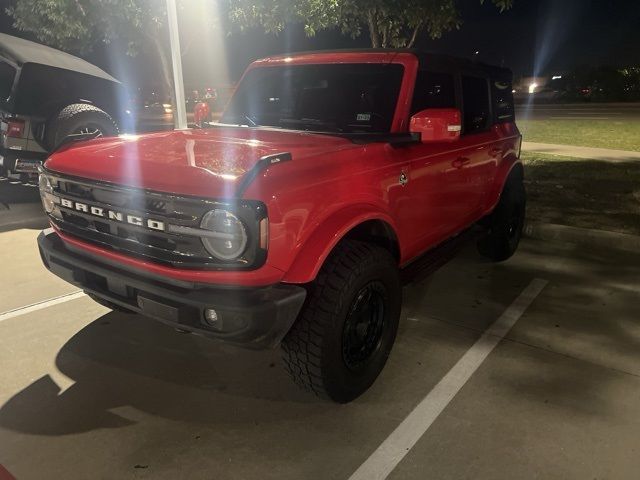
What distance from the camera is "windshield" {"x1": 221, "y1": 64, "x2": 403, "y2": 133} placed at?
3.43m

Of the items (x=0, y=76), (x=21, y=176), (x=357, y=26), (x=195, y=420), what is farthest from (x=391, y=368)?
(x=357, y=26)

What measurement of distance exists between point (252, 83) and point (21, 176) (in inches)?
159

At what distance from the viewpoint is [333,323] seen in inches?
99.9

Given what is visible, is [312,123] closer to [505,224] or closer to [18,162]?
[505,224]

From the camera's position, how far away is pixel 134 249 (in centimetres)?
255

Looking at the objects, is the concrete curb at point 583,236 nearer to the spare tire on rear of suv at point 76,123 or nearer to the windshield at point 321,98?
the windshield at point 321,98

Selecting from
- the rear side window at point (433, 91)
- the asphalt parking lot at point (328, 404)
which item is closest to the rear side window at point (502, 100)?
the rear side window at point (433, 91)

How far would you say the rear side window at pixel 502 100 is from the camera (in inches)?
186

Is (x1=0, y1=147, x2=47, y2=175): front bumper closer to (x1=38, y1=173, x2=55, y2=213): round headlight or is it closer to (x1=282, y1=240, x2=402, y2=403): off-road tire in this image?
(x1=38, y1=173, x2=55, y2=213): round headlight

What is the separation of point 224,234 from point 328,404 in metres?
1.21

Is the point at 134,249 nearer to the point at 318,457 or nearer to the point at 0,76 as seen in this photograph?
the point at 318,457

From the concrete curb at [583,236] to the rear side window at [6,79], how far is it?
6772mm

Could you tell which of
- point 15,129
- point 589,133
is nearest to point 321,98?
point 15,129

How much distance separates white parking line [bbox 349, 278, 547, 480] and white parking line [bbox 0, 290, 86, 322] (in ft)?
9.47
